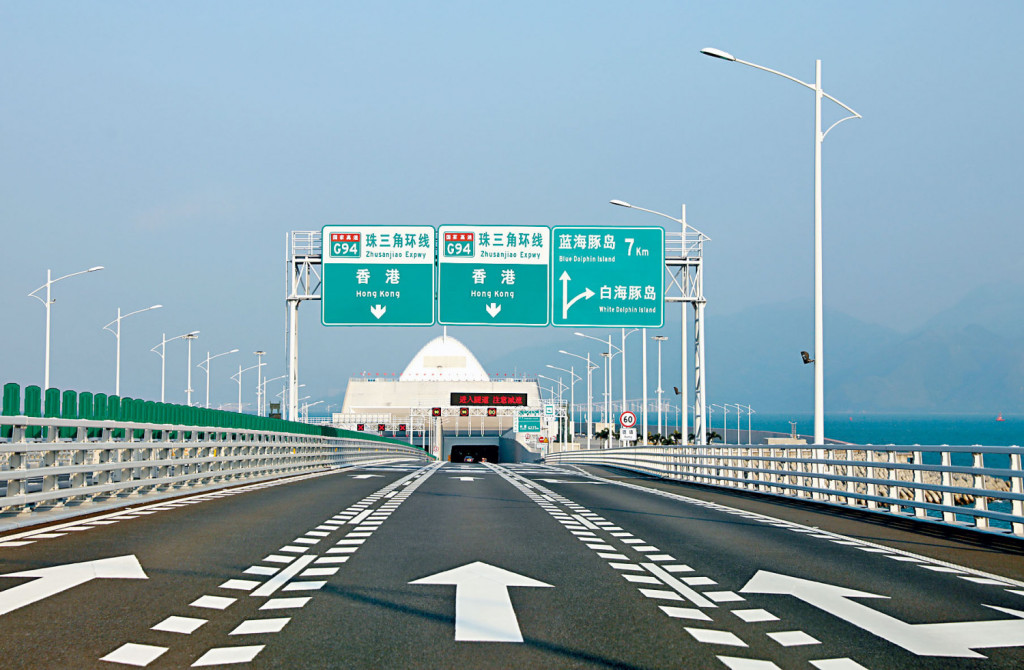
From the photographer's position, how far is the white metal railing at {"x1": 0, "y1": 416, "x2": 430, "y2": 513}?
544 inches

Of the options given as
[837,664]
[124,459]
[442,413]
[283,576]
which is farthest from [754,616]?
[442,413]

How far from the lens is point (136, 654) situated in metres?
6.35

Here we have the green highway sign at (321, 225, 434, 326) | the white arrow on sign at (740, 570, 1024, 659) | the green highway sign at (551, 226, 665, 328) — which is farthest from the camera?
the green highway sign at (321, 225, 434, 326)

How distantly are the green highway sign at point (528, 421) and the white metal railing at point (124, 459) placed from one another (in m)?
67.2

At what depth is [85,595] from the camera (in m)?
8.35

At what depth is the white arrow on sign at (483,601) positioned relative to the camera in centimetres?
712

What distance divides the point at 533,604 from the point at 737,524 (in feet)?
27.5

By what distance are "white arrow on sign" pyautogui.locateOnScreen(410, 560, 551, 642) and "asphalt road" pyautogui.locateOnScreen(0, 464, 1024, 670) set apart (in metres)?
0.03

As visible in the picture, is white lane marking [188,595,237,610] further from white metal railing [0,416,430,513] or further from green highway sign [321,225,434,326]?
green highway sign [321,225,434,326]

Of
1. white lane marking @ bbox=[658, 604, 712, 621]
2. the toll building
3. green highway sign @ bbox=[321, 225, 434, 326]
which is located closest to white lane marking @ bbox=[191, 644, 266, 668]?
white lane marking @ bbox=[658, 604, 712, 621]

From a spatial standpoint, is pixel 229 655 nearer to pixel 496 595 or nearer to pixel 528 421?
pixel 496 595

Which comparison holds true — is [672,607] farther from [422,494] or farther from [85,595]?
[422,494]

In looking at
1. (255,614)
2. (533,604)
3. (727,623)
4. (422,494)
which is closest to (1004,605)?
(727,623)

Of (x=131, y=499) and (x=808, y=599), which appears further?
(x=131, y=499)
